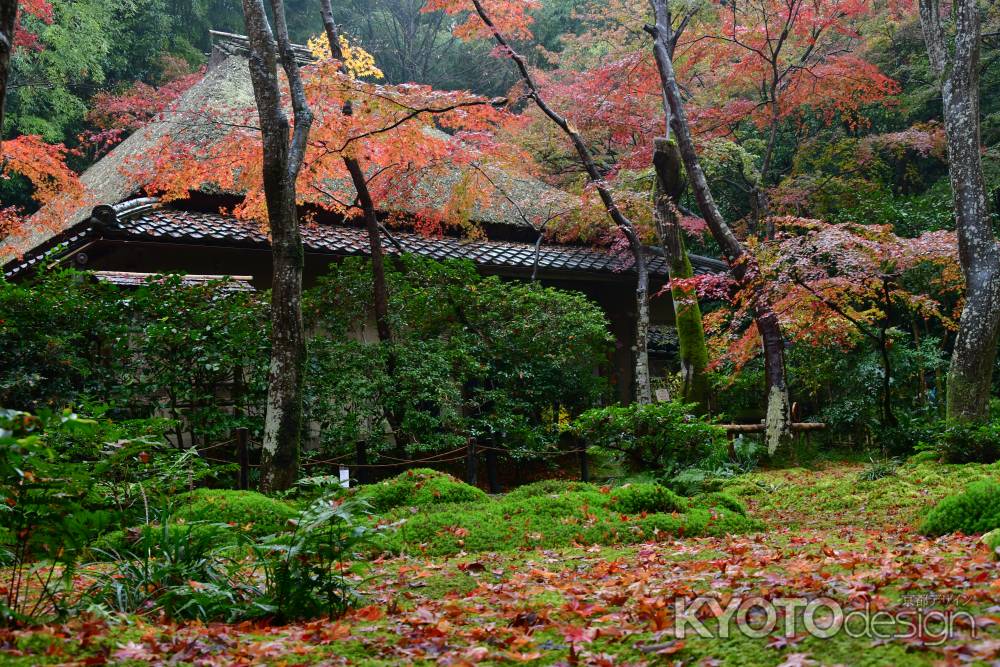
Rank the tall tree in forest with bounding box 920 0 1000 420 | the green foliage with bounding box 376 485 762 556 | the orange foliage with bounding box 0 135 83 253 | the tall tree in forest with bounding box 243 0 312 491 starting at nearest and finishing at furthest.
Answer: the green foliage with bounding box 376 485 762 556 → the tall tree in forest with bounding box 243 0 312 491 → the tall tree in forest with bounding box 920 0 1000 420 → the orange foliage with bounding box 0 135 83 253

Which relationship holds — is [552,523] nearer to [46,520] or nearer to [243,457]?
[243,457]

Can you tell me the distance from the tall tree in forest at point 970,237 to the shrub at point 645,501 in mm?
5395

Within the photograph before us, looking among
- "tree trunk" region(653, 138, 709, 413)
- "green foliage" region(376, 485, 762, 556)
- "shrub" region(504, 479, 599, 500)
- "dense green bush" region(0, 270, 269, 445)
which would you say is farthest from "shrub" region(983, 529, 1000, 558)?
"tree trunk" region(653, 138, 709, 413)

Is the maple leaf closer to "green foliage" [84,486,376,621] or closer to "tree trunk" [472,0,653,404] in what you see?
"green foliage" [84,486,376,621]

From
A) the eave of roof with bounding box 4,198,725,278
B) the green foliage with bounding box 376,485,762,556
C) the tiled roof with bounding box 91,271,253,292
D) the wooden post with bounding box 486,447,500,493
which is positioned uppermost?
the eave of roof with bounding box 4,198,725,278

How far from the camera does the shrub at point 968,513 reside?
4.90 m

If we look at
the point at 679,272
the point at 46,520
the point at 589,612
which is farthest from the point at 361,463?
the point at 679,272

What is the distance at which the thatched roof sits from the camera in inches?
548

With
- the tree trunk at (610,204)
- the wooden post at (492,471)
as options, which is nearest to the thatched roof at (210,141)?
the tree trunk at (610,204)

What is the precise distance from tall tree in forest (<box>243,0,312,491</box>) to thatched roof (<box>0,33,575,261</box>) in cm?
544

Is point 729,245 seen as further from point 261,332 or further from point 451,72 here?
point 451,72

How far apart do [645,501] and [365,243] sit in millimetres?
8031

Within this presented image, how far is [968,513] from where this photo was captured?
5.07 meters

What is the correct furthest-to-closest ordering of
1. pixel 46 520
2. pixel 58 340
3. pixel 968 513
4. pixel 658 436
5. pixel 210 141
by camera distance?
pixel 210 141, pixel 658 436, pixel 58 340, pixel 968 513, pixel 46 520
